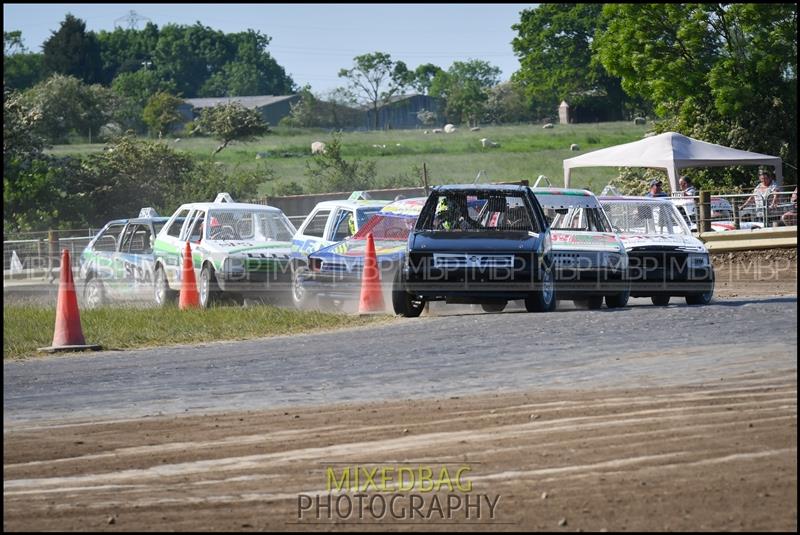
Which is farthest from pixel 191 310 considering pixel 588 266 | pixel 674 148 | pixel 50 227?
pixel 50 227

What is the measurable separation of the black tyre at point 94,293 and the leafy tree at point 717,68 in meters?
22.4

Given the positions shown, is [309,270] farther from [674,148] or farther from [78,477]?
[674,148]

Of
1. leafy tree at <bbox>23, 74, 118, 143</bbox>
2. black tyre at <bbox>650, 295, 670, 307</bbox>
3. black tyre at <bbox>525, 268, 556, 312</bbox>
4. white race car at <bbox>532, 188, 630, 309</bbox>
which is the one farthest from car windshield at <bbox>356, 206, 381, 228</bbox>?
leafy tree at <bbox>23, 74, 118, 143</bbox>

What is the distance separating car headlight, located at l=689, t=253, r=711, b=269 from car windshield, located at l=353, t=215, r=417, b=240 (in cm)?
412

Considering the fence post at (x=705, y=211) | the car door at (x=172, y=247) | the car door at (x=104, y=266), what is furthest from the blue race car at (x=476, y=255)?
the fence post at (x=705, y=211)

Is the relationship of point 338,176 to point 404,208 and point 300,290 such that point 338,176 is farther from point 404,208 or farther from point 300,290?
point 300,290

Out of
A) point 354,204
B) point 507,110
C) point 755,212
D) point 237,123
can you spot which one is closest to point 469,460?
point 354,204

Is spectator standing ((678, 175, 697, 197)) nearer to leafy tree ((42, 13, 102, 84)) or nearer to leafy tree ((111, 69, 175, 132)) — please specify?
leafy tree ((111, 69, 175, 132))

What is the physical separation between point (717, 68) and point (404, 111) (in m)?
108

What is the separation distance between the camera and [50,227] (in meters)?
44.0

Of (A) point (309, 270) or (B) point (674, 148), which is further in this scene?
(B) point (674, 148)

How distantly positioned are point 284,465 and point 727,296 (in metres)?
12.5

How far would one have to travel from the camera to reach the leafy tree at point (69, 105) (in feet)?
243

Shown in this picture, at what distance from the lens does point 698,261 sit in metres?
17.5
